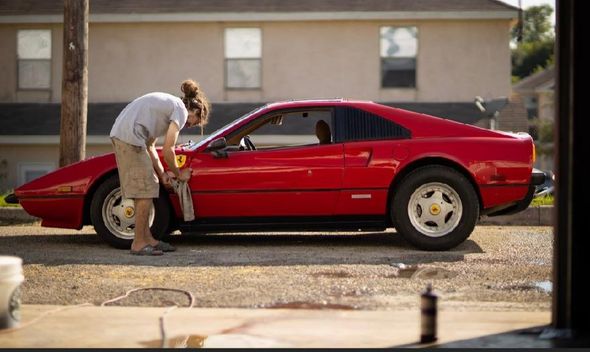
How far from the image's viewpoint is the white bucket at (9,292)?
5.63m

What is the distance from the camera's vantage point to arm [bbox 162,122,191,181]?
8586 mm

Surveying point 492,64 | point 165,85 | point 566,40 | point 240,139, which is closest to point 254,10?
point 165,85

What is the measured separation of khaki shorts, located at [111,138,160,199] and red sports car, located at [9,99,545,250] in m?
0.44

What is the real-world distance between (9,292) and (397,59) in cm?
1488

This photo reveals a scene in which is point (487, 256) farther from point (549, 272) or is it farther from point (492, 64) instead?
point (492, 64)

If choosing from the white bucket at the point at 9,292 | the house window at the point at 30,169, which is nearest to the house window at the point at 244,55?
the house window at the point at 30,169

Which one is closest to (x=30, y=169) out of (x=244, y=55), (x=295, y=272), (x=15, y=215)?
(x=244, y=55)

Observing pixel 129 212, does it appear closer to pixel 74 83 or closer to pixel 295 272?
pixel 295 272

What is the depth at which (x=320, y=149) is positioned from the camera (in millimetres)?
9180

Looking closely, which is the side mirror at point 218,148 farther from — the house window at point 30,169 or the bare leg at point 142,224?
the house window at point 30,169

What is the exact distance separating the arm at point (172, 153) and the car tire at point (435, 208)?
2090 millimetres

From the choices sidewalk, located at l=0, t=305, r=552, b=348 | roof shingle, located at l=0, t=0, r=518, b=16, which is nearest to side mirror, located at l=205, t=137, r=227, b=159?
sidewalk, located at l=0, t=305, r=552, b=348

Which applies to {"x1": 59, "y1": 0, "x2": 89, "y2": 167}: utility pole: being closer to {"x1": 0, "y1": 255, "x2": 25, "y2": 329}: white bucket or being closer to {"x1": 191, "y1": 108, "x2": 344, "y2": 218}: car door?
{"x1": 191, "y1": 108, "x2": 344, "y2": 218}: car door

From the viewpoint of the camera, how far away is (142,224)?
880cm
